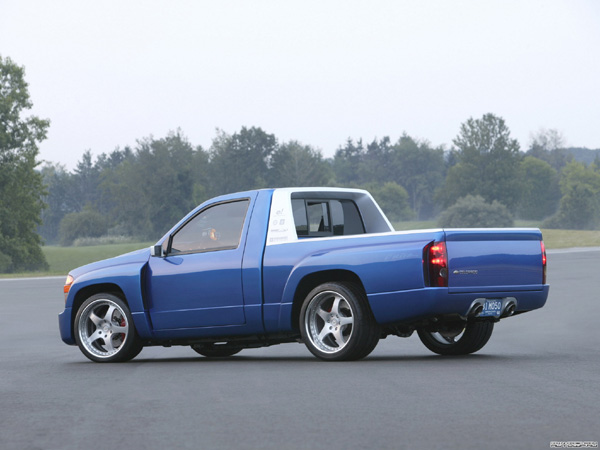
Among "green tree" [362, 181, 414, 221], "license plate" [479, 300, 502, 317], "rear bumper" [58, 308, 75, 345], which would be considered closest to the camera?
"license plate" [479, 300, 502, 317]

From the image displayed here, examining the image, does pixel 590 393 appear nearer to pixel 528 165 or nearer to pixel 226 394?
pixel 226 394

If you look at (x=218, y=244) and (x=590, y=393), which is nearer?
(x=590, y=393)

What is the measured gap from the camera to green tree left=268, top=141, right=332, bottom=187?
15088 centimetres

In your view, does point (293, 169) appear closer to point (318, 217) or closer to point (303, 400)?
point (318, 217)

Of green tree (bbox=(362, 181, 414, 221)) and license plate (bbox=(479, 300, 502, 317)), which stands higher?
green tree (bbox=(362, 181, 414, 221))

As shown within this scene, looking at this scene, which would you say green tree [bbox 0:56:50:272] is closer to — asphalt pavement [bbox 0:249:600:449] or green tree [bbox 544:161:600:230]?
asphalt pavement [bbox 0:249:600:449]

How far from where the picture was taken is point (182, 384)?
8781mm

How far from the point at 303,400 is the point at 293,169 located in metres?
145

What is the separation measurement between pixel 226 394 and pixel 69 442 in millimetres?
2221

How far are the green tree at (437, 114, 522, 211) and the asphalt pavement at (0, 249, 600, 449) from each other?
145257 mm

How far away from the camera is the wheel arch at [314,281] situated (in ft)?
33.3

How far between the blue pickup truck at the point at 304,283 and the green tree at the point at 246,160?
449 ft

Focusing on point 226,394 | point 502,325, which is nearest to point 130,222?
point 502,325

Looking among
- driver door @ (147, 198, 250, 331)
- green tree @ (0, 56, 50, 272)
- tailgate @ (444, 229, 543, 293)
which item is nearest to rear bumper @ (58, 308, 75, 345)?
driver door @ (147, 198, 250, 331)
